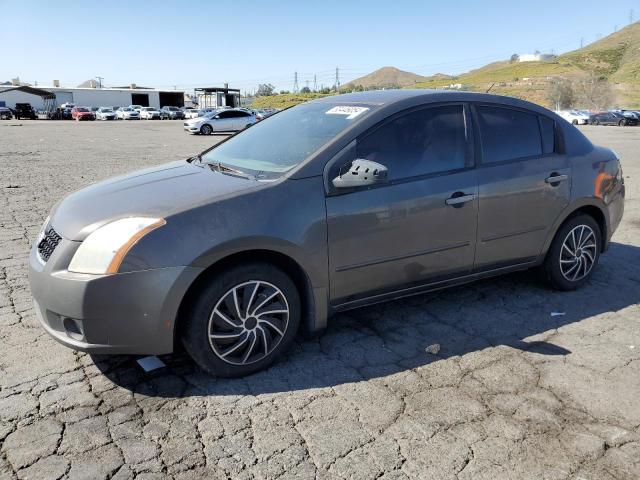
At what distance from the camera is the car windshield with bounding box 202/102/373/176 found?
3.61 m

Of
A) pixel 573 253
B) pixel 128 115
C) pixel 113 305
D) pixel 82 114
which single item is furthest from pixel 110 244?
pixel 128 115

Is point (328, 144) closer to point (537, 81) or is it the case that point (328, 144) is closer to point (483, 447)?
point (483, 447)

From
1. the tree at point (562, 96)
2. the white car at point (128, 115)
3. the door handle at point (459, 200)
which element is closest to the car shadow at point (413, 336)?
the door handle at point (459, 200)

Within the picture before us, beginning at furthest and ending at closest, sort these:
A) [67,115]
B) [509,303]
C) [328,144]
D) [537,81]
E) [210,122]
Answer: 1. [537,81]
2. [67,115]
3. [210,122]
4. [509,303]
5. [328,144]

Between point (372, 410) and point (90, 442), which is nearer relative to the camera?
point (90, 442)

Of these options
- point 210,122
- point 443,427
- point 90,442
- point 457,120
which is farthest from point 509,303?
point 210,122

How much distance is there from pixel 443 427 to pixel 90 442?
70.4 inches

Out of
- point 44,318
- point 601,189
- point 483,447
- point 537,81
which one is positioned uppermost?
point 537,81

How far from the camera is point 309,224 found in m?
3.27

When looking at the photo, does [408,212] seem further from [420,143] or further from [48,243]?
[48,243]

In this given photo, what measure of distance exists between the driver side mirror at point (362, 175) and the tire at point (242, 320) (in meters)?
0.69

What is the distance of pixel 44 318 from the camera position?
10.3ft

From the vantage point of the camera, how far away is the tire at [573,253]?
4.60 metres

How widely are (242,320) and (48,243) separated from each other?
49.3 inches
